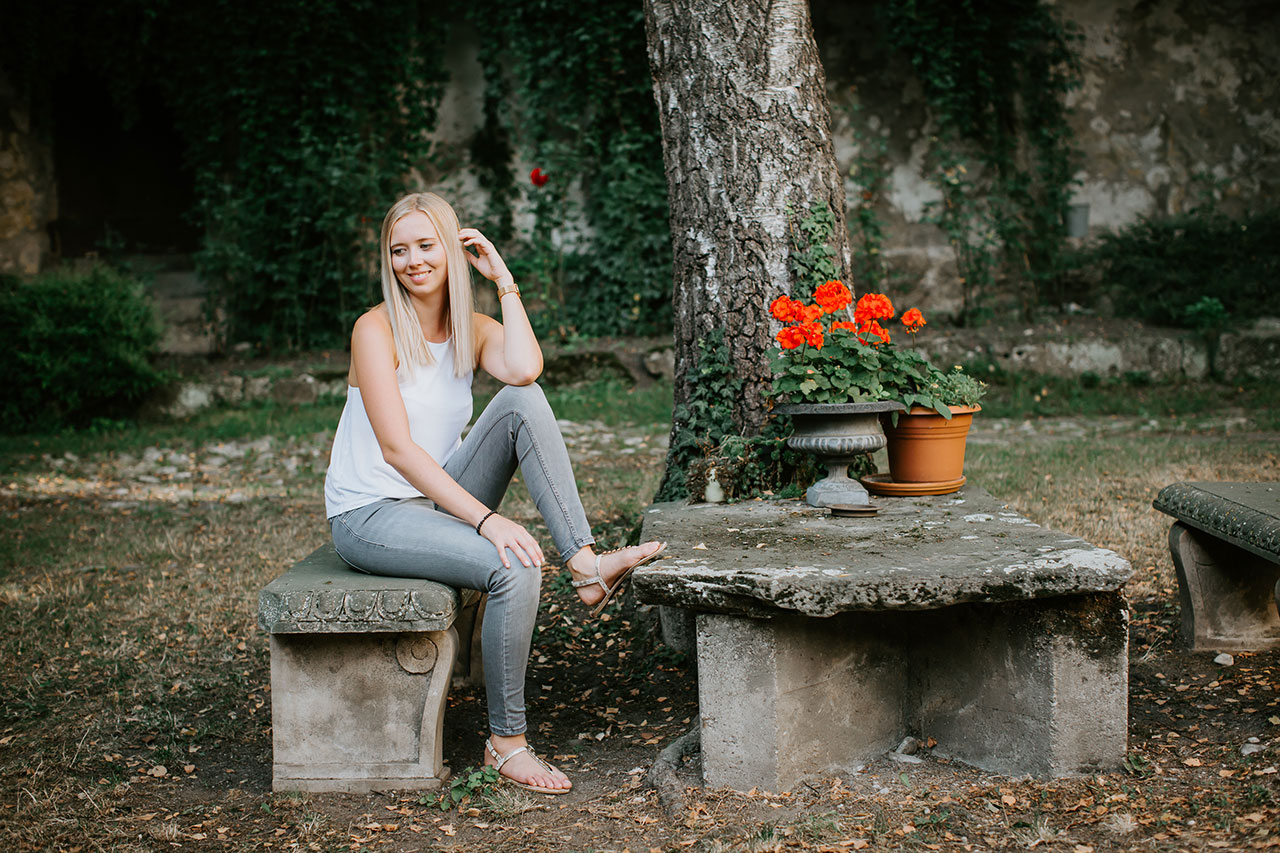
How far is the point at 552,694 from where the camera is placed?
3.24 metres

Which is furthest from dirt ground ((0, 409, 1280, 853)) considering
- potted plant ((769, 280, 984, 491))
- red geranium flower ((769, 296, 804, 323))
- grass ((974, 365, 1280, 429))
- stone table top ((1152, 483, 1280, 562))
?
grass ((974, 365, 1280, 429))

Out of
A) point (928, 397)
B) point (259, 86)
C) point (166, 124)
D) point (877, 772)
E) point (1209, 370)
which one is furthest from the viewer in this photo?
point (166, 124)

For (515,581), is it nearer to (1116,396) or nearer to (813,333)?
(813,333)

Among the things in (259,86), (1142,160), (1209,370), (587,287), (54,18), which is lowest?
Answer: (1209,370)

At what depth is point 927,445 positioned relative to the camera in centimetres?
305

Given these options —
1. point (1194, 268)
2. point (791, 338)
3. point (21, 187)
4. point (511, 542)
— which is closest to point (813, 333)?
point (791, 338)

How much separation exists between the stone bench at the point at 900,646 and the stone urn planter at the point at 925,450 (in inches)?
15.8

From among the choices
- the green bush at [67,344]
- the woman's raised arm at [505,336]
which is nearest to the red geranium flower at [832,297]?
the woman's raised arm at [505,336]

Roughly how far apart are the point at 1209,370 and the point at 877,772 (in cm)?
688

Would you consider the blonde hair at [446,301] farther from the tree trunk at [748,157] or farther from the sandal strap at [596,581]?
the tree trunk at [748,157]

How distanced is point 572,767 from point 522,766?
20 cm

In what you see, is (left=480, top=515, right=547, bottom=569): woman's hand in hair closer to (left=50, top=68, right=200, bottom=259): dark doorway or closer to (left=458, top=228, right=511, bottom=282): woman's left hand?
(left=458, top=228, right=511, bottom=282): woman's left hand

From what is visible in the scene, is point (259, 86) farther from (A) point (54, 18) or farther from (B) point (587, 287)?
(B) point (587, 287)

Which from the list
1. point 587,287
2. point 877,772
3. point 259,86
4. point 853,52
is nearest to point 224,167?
point 259,86
